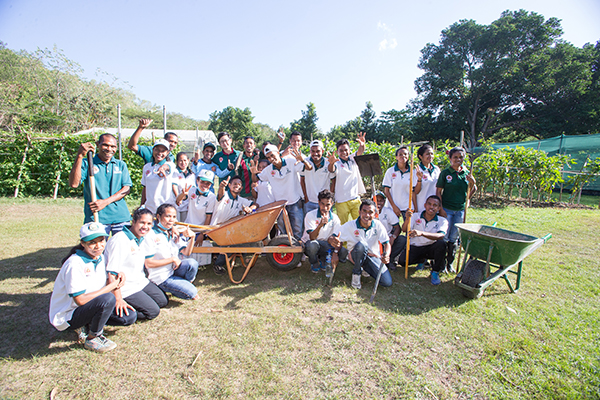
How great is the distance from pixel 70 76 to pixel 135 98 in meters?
24.2

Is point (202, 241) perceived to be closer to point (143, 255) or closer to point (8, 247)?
point (143, 255)

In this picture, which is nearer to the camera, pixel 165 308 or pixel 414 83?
pixel 165 308

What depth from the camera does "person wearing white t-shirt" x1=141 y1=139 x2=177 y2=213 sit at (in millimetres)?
3900

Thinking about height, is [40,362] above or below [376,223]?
below

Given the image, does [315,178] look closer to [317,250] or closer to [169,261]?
[317,250]

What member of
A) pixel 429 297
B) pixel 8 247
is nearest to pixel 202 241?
pixel 429 297

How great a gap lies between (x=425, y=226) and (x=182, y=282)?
130 inches

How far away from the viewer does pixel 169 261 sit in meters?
3.10

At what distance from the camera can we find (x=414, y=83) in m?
29.6

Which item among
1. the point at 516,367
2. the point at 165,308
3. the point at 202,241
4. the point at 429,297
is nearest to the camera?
the point at 516,367

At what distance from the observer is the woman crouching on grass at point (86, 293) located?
2301 millimetres

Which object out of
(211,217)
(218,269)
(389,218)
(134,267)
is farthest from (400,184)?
(134,267)

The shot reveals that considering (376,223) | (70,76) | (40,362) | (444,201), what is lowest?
(40,362)

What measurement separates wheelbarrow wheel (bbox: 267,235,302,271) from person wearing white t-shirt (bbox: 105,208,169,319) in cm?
151
